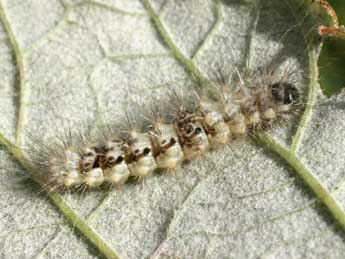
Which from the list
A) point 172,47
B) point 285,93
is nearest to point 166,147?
point 172,47

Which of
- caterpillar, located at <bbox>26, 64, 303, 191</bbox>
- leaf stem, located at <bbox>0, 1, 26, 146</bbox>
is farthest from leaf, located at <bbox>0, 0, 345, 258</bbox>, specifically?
caterpillar, located at <bbox>26, 64, 303, 191</bbox>

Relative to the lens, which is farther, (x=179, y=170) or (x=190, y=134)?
(x=179, y=170)

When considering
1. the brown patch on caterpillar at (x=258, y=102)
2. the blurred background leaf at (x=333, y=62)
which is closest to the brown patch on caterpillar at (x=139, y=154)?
the brown patch on caterpillar at (x=258, y=102)

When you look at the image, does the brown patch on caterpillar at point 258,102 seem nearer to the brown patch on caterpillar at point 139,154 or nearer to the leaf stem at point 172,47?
the leaf stem at point 172,47

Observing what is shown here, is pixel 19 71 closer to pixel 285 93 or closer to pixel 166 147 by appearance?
pixel 166 147

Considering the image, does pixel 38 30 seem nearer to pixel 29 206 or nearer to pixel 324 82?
pixel 29 206

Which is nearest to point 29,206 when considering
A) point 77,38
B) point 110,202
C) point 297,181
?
point 110,202

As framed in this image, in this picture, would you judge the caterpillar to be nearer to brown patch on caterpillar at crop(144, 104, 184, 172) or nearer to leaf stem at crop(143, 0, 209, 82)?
brown patch on caterpillar at crop(144, 104, 184, 172)
